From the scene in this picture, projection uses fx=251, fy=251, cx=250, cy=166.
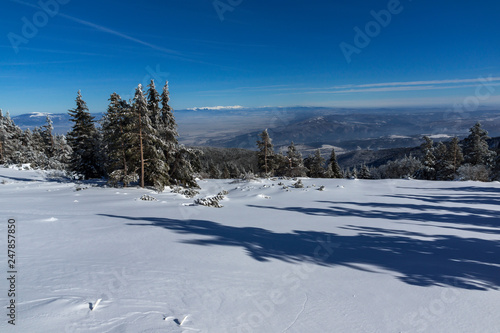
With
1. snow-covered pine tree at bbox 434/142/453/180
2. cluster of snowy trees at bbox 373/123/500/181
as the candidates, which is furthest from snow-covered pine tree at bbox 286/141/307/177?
snow-covered pine tree at bbox 434/142/453/180

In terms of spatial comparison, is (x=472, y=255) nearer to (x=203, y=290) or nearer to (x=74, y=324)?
(x=203, y=290)

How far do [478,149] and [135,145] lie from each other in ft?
153

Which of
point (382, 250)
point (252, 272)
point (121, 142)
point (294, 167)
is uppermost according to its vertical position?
point (121, 142)

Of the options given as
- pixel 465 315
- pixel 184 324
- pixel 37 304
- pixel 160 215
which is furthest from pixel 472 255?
pixel 160 215

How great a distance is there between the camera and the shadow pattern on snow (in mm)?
4129

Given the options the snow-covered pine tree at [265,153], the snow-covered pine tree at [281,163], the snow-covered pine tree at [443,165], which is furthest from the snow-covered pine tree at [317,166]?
the snow-covered pine tree at [443,165]

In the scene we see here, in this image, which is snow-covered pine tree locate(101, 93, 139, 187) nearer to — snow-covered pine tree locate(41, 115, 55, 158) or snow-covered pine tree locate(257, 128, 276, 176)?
snow-covered pine tree locate(257, 128, 276, 176)

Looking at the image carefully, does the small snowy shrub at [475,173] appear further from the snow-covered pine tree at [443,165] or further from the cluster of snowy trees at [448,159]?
the snow-covered pine tree at [443,165]

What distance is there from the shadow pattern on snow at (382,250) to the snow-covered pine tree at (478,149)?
43061 mm

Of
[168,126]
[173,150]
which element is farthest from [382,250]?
[168,126]

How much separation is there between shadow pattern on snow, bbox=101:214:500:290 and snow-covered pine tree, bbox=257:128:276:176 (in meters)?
32.0

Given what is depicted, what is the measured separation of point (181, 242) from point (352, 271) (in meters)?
3.47

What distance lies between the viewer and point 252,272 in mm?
4172

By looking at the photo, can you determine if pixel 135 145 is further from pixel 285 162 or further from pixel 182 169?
pixel 285 162
